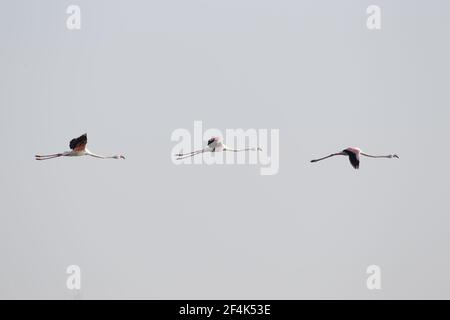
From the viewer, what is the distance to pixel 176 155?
49.1 m

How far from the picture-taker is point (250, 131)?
66.1 m

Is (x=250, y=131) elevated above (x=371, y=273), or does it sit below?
above
